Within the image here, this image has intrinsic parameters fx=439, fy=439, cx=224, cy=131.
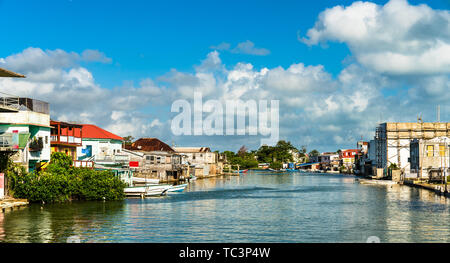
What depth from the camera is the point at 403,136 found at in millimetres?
97000

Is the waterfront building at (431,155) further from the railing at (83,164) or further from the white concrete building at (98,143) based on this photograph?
the railing at (83,164)

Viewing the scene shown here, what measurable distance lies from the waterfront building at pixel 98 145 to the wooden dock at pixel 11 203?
75.2 ft

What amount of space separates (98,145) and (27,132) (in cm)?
2600

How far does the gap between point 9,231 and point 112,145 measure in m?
44.6

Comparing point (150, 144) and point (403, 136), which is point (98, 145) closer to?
point (150, 144)

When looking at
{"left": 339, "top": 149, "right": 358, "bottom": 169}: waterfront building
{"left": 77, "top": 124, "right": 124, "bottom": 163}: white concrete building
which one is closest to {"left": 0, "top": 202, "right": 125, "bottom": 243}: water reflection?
{"left": 77, "top": 124, "right": 124, "bottom": 163}: white concrete building

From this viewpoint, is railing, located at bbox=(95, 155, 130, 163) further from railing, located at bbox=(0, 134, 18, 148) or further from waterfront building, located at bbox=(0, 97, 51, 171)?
railing, located at bbox=(0, 134, 18, 148)

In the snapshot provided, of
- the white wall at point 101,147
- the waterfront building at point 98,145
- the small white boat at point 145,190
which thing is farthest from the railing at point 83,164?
the white wall at point 101,147

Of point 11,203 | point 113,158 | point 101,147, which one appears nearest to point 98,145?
point 101,147
